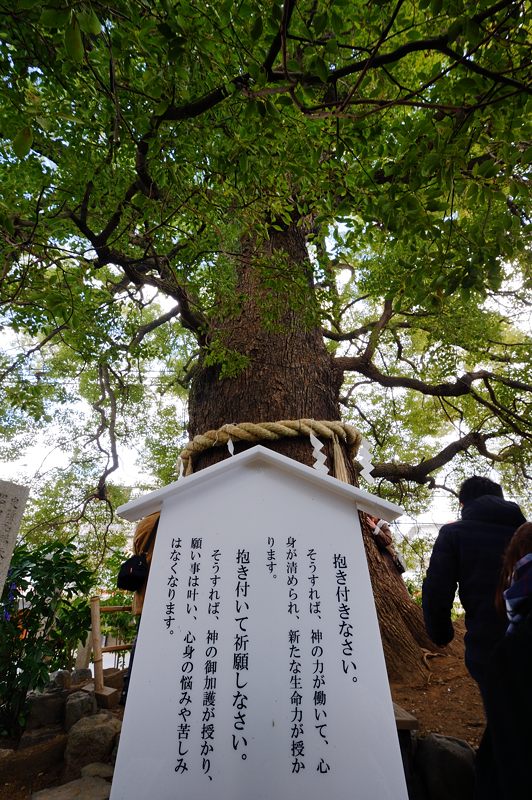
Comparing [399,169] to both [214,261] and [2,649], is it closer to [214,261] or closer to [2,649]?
[214,261]

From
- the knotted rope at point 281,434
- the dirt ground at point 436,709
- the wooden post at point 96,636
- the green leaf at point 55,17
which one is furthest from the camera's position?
the wooden post at point 96,636

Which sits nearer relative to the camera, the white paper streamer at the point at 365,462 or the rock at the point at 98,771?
the white paper streamer at the point at 365,462

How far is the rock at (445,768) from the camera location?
1.84m

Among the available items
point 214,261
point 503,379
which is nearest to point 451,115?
point 214,261

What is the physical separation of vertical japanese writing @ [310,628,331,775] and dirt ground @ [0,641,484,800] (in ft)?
4.78

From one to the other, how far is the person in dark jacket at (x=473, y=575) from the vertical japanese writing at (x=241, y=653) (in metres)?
1.02

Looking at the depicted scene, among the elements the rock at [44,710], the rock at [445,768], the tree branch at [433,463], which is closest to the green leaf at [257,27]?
the rock at [445,768]

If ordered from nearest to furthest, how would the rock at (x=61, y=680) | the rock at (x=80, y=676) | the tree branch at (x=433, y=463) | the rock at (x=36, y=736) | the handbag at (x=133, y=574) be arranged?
the handbag at (x=133, y=574), the rock at (x=36, y=736), the rock at (x=61, y=680), the rock at (x=80, y=676), the tree branch at (x=433, y=463)

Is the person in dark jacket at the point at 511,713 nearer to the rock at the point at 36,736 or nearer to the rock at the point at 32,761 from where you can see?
the rock at the point at 32,761

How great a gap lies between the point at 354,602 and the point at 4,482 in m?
1.84

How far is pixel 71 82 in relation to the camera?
167 centimetres

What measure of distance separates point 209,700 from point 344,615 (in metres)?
0.52

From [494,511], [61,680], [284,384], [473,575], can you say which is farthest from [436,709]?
[61,680]

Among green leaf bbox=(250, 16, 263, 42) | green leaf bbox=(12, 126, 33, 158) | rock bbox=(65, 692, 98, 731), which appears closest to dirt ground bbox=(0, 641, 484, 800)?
rock bbox=(65, 692, 98, 731)
